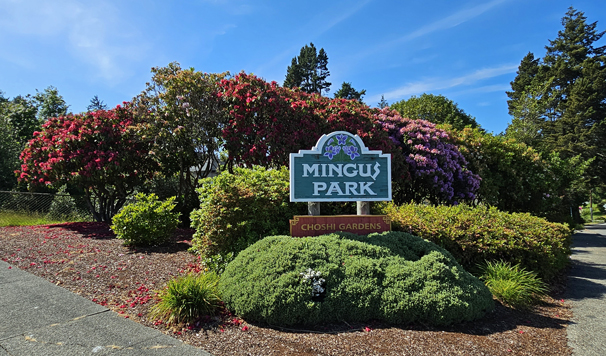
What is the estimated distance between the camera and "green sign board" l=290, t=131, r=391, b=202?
18.6 feet

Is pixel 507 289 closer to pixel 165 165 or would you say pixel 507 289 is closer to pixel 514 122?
pixel 165 165

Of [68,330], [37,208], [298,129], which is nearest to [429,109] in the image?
[298,129]

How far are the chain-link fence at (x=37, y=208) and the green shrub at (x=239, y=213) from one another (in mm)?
9471

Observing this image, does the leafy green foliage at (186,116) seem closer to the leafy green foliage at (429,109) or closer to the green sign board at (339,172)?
the green sign board at (339,172)

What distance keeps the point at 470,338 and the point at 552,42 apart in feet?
157

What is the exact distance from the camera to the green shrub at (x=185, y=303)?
13.1 feet

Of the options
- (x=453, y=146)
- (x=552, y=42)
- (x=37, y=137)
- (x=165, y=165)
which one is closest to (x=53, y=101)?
(x=37, y=137)

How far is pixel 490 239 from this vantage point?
5.68m

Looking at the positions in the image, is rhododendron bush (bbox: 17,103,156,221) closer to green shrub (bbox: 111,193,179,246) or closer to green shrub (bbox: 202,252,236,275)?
green shrub (bbox: 111,193,179,246)

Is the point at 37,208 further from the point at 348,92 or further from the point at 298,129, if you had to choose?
the point at 348,92

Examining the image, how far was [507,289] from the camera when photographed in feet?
16.0

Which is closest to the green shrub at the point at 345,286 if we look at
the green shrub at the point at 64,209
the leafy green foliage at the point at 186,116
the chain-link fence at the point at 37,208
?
the leafy green foliage at the point at 186,116

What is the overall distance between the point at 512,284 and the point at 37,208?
48.8 feet

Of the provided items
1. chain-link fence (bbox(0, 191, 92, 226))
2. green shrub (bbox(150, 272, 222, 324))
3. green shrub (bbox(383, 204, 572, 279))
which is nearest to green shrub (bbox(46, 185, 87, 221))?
chain-link fence (bbox(0, 191, 92, 226))
